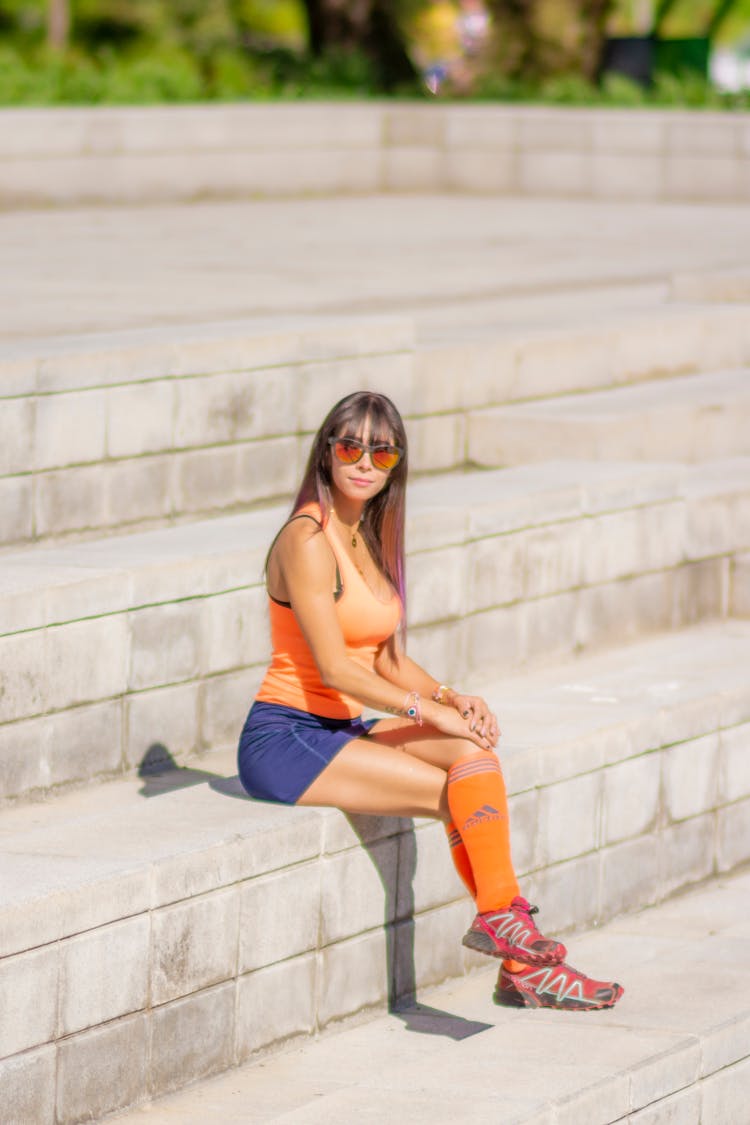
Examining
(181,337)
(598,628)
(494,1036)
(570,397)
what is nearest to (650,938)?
(494,1036)

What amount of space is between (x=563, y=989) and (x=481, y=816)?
0.48 metres

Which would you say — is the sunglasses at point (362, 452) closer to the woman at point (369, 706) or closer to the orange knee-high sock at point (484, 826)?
the woman at point (369, 706)

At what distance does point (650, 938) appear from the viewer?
612 cm

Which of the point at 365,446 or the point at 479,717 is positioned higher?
the point at 365,446

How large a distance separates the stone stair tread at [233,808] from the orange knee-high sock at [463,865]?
0.29 meters

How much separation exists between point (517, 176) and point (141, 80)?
3.23 meters

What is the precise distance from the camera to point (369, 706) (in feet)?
17.7

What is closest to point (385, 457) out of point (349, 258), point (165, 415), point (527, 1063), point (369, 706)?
point (369, 706)

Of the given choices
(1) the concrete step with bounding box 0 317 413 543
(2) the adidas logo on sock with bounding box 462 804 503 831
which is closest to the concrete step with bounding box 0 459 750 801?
(1) the concrete step with bounding box 0 317 413 543

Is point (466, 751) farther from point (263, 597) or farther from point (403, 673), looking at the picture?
point (263, 597)

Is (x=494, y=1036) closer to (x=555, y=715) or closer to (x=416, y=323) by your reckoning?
(x=555, y=715)

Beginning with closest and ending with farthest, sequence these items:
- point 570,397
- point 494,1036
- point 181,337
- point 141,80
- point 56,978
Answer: point 56,978 → point 494,1036 → point 181,337 → point 570,397 → point 141,80

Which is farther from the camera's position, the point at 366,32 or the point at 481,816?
the point at 366,32

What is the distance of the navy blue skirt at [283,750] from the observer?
5.25 m
